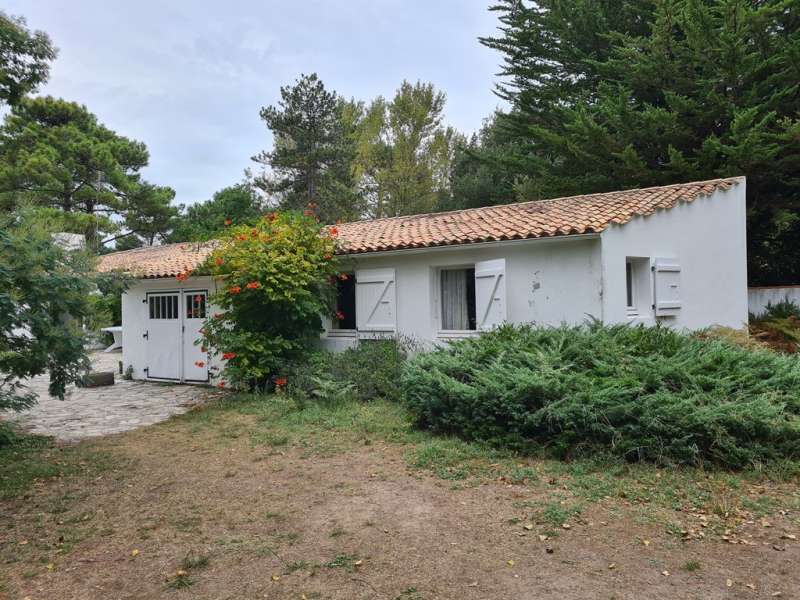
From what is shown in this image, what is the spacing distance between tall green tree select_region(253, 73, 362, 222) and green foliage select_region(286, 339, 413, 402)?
1611 centimetres

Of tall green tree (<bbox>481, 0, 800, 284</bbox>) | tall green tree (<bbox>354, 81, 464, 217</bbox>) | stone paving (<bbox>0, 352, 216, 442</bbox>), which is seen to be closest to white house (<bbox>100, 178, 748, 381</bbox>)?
stone paving (<bbox>0, 352, 216, 442</bbox>)

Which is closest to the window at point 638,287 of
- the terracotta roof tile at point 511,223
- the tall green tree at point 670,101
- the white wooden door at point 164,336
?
the terracotta roof tile at point 511,223

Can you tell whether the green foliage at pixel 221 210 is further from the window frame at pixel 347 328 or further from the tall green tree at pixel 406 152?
the window frame at pixel 347 328

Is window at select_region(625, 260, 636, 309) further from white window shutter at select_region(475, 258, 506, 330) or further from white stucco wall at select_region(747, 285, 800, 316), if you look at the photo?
white stucco wall at select_region(747, 285, 800, 316)

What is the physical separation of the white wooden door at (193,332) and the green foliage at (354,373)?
→ 321 cm

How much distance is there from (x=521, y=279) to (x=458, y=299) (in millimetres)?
1454

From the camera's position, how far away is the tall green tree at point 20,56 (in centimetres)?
820

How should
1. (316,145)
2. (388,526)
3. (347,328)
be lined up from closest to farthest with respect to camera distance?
(388,526), (347,328), (316,145)

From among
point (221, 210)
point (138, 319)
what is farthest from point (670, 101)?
point (221, 210)

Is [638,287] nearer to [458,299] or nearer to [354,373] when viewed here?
[458,299]

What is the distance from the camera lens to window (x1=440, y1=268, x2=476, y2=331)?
34.2 ft

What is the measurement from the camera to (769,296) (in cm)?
1391

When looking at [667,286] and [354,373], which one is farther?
[667,286]

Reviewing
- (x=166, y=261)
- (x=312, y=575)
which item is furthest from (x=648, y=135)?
(x=312, y=575)
